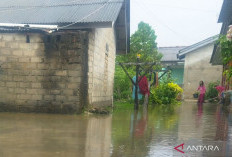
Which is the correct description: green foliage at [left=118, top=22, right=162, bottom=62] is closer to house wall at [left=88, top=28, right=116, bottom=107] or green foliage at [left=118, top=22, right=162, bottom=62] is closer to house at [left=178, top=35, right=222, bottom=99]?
house at [left=178, top=35, right=222, bottom=99]

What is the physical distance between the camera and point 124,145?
12.0 feet

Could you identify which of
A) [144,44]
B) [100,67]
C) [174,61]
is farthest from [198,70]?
[100,67]

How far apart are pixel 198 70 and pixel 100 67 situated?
43.2ft

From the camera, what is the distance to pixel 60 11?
8.39m

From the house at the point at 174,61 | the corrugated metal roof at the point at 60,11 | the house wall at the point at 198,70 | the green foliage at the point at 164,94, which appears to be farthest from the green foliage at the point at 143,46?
the corrugated metal roof at the point at 60,11

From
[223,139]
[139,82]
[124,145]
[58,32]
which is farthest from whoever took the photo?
[139,82]

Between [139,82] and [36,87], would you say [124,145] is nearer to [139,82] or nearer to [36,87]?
[36,87]

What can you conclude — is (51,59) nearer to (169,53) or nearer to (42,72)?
(42,72)

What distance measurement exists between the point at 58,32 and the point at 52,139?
413 cm

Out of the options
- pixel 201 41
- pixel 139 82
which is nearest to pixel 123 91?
pixel 139 82

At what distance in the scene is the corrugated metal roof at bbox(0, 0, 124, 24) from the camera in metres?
7.56

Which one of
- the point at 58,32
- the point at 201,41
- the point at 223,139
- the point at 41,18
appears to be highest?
the point at 201,41

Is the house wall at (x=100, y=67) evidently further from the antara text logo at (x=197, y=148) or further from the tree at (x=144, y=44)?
the tree at (x=144, y=44)

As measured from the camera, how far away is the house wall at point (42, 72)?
7.36 m
